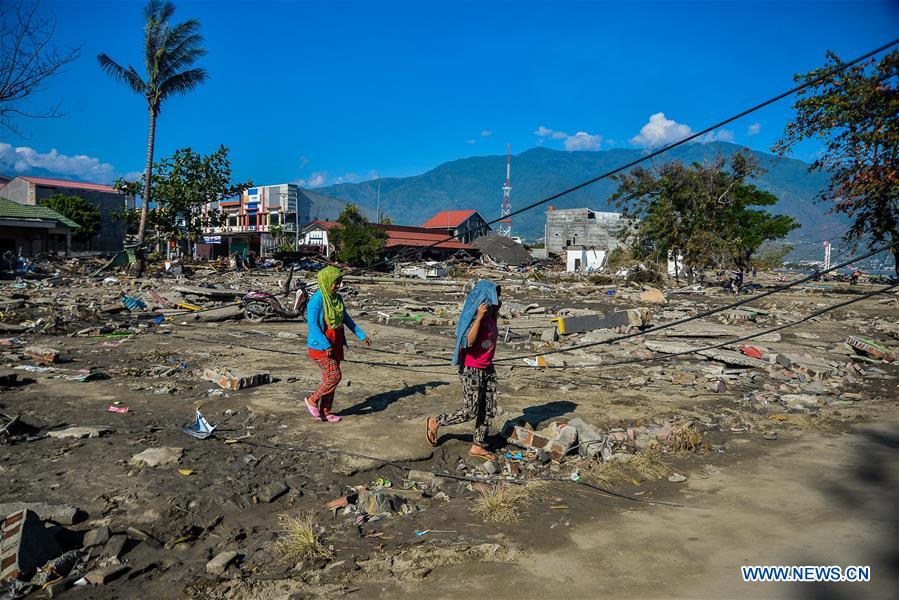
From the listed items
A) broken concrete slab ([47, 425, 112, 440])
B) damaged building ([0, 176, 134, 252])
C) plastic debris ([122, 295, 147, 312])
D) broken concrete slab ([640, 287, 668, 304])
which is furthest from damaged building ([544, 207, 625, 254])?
broken concrete slab ([47, 425, 112, 440])

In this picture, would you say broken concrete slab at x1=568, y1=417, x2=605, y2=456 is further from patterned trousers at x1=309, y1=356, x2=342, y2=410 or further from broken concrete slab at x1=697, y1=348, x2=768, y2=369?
broken concrete slab at x1=697, y1=348, x2=768, y2=369

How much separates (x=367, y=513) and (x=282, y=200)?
191 ft

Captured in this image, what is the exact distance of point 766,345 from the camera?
1130 centimetres

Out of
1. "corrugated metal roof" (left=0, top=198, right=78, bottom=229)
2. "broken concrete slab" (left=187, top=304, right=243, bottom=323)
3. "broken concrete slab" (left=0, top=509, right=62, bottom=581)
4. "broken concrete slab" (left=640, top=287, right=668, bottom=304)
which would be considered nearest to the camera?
"broken concrete slab" (left=0, top=509, right=62, bottom=581)

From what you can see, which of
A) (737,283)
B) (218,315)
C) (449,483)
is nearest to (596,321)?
(449,483)

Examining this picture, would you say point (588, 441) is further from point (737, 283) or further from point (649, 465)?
point (737, 283)

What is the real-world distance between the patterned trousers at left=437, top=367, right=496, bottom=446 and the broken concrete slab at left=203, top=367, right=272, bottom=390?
2.98 metres

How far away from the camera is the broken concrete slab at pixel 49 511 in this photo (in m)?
3.29

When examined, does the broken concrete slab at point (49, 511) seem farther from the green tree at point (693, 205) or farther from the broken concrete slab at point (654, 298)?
the green tree at point (693, 205)

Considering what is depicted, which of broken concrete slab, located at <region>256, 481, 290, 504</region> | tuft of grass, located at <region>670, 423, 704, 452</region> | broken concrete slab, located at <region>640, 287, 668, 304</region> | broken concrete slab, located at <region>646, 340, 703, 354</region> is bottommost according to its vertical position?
broken concrete slab, located at <region>256, 481, 290, 504</region>

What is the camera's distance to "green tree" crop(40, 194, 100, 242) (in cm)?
3909

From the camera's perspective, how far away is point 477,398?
4.81m

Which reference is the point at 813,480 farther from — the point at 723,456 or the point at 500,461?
the point at 500,461

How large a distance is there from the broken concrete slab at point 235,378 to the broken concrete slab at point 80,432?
1.77 meters
